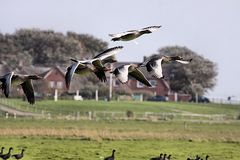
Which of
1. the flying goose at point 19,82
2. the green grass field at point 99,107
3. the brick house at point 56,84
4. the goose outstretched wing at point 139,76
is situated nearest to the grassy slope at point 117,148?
the flying goose at point 19,82

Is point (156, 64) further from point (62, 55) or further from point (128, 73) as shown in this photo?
point (62, 55)

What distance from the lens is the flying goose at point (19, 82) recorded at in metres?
5.73

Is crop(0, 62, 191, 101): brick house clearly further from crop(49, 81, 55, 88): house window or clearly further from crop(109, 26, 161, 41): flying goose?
crop(109, 26, 161, 41): flying goose

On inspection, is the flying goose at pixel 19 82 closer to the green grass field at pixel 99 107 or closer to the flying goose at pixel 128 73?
the flying goose at pixel 128 73

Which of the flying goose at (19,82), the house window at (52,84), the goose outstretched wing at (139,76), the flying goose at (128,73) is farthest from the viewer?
the house window at (52,84)

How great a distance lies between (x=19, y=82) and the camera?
20.2ft

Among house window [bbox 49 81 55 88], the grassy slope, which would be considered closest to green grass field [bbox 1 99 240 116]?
house window [bbox 49 81 55 88]

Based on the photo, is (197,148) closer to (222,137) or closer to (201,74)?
(222,137)

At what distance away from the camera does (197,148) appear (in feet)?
147

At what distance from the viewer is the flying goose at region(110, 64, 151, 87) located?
5.59 m

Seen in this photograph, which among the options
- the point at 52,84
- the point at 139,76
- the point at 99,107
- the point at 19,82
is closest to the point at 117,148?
the point at 139,76

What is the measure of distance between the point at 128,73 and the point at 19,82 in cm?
106

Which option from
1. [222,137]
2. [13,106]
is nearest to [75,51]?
[13,106]

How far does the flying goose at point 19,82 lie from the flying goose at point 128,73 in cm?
73
